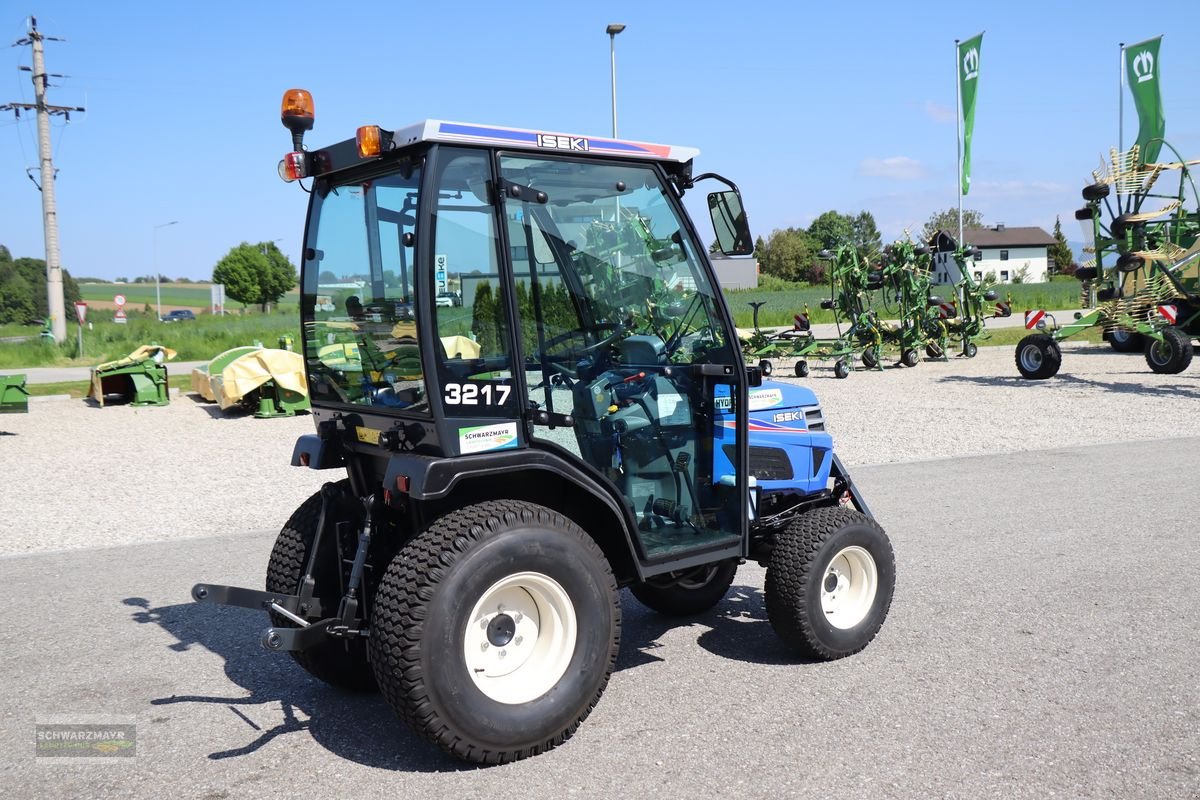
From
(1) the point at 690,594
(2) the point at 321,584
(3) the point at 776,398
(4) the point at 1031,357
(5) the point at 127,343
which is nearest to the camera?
(2) the point at 321,584

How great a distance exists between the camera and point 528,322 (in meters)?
3.76

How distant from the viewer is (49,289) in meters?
26.7

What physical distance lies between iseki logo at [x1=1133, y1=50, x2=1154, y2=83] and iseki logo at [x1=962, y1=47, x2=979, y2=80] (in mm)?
7132

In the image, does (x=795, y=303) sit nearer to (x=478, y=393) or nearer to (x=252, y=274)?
(x=478, y=393)

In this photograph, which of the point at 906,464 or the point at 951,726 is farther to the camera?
the point at 906,464

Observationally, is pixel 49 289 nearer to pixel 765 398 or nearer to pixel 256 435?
pixel 256 435

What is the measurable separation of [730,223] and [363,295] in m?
1.48

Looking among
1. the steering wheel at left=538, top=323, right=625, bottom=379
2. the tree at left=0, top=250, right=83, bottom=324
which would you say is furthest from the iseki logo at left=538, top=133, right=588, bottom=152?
the tree at left=0, top=250, right=83, bottom=324

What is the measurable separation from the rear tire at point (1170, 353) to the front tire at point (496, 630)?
15.4 m

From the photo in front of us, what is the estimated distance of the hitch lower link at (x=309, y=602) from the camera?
3.45 metres

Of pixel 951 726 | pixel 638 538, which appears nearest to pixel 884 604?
pixel 951 726

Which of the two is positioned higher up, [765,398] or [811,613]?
[765,398]

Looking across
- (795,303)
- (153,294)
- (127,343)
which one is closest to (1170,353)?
(127,343)

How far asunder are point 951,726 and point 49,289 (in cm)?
2827
